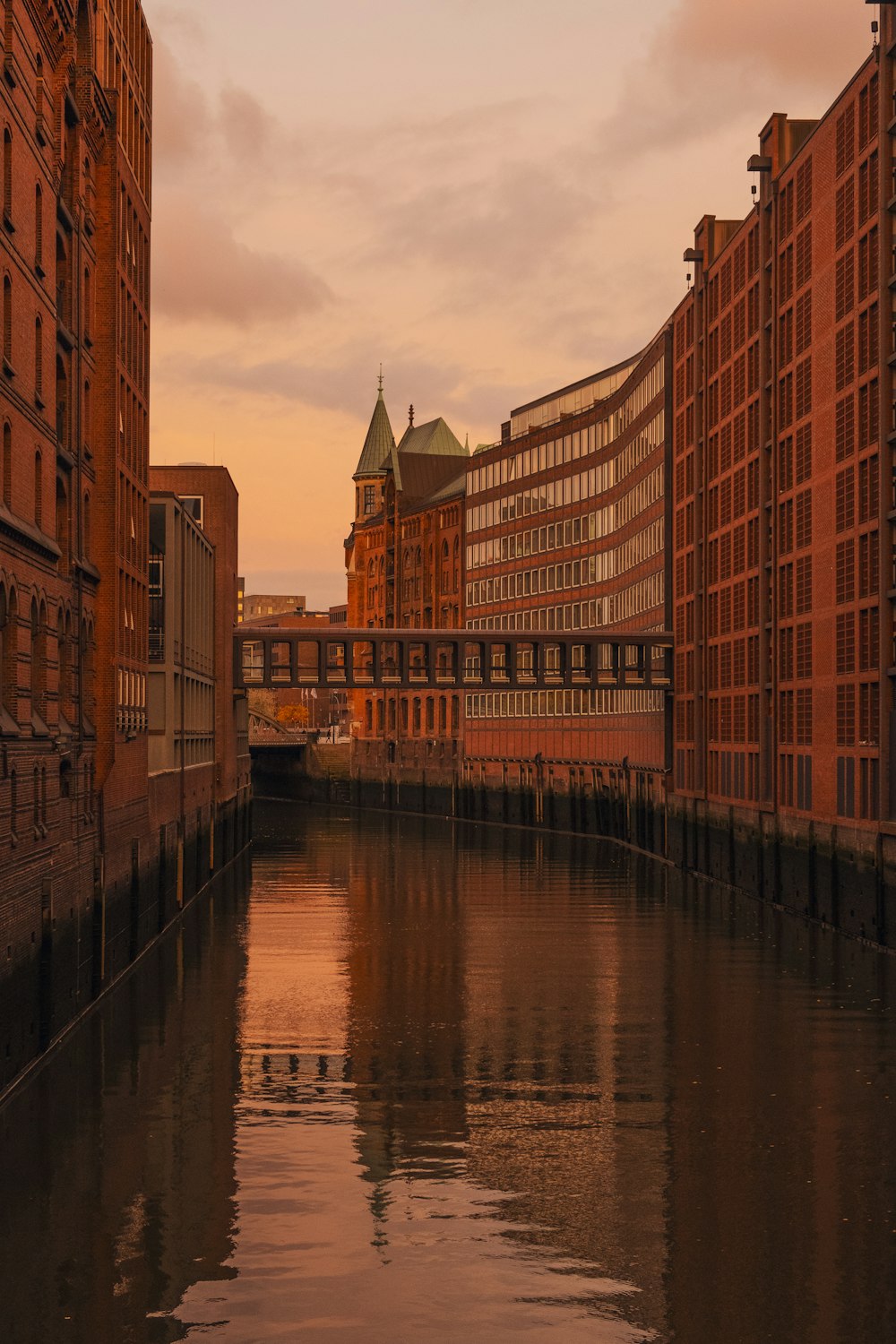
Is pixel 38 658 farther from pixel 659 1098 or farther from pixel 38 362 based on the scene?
pixel 659 1098

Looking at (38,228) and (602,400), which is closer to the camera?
(38,228)

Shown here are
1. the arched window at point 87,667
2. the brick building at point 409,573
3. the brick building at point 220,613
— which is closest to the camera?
the arched window at point 87,667

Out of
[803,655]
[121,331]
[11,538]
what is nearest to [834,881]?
[803,655]

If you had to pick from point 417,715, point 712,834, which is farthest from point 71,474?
point 417,715

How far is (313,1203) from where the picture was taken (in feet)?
84.0

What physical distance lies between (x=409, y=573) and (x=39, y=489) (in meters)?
136

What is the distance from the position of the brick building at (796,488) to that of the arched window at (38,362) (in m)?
26.7

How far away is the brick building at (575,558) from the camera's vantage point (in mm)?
106750

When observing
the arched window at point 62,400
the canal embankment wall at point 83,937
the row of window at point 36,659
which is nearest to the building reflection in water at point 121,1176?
the canal embankment wall at point 83,937

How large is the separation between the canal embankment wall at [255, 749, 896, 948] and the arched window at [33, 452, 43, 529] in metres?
26.9

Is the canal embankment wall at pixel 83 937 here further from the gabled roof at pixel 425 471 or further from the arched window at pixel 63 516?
the gabled roof at pixel 425 471

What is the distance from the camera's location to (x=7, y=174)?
33.4m

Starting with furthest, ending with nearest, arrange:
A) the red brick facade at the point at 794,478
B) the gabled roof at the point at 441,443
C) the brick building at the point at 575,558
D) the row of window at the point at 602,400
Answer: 1. the gabled roof at the point at 441,443
2. the brick building at the point at 575,558
3. the row of window at the point at 602,400
4. the red brick facade at the point at 794,478

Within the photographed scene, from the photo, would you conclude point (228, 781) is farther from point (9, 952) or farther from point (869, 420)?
point (9, 952)
